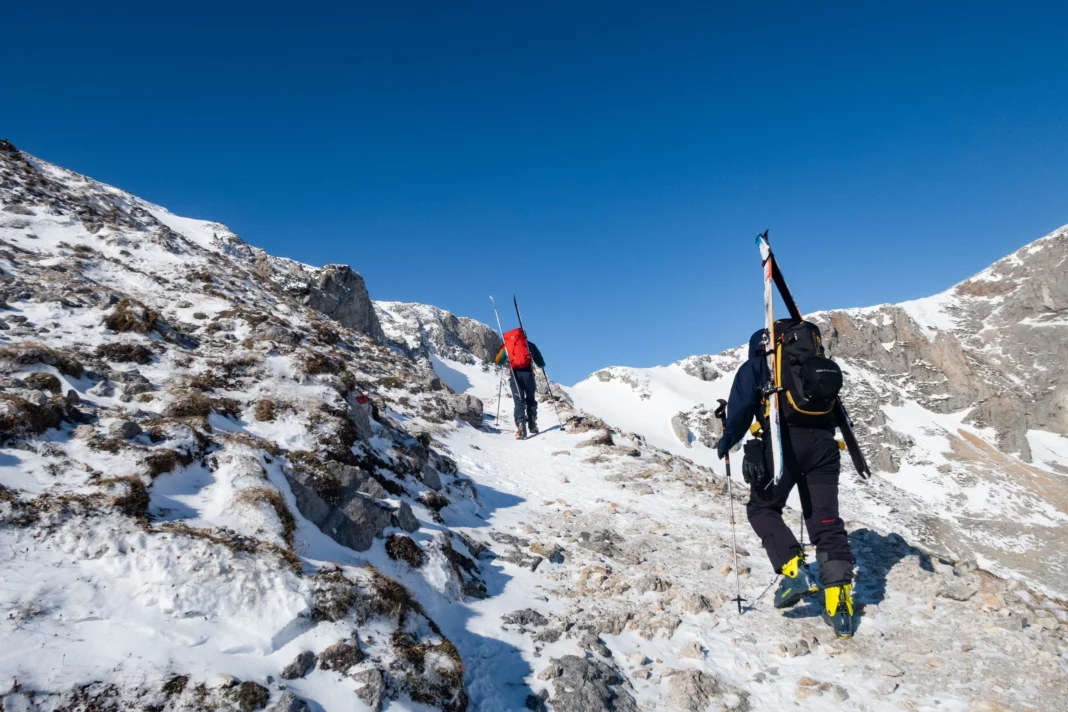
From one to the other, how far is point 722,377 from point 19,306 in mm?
101490

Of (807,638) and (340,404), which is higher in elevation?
(340,404)

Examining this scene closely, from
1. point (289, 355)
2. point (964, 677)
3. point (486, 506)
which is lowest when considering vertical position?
point (964, 677)

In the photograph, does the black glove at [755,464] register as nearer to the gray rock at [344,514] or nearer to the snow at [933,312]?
the gray rock at [344,514]

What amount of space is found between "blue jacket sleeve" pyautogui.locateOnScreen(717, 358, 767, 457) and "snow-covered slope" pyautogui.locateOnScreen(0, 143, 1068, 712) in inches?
89.5

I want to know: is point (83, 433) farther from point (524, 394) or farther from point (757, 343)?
point (524, 394)

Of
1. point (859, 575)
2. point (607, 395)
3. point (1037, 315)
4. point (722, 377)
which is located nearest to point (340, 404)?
point (859, 575)

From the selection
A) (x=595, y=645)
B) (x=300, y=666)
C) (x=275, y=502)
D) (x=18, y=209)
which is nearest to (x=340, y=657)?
(x=300, y=666)

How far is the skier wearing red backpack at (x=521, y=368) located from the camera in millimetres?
21547

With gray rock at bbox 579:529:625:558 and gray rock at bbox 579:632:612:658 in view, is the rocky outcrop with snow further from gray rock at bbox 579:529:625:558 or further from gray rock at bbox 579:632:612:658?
gray rock at bbox 579:529:625:558

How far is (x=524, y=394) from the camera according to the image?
22.5 meters

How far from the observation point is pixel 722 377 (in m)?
100

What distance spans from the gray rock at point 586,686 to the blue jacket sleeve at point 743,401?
3.40 meters

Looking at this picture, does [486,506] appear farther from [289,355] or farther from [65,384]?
[65,384]

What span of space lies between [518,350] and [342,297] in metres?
28.0
